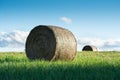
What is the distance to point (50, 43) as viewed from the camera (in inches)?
450

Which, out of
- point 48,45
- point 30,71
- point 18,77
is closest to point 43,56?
point 48,45

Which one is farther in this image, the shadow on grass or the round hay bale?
the round hay bale

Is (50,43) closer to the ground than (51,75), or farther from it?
farther from it

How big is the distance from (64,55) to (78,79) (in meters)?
4.85

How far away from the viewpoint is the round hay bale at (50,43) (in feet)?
36.5

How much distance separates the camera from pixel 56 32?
1129cm

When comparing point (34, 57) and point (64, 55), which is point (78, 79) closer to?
point (64, 55)

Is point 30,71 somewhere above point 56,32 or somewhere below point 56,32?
below

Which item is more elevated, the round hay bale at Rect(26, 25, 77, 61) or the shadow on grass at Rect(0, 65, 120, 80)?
the round hay bale at Rect(26, 25, 77, 61)

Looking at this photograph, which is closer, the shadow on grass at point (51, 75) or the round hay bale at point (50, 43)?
the shadow on grass at point (51, 75)

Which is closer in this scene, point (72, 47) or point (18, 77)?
point (18, 77)

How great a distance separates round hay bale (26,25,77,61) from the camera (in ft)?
36.5

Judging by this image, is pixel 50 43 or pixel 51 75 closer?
pixel 51 75

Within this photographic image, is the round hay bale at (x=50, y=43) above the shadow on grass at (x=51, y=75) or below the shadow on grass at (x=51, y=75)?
above
